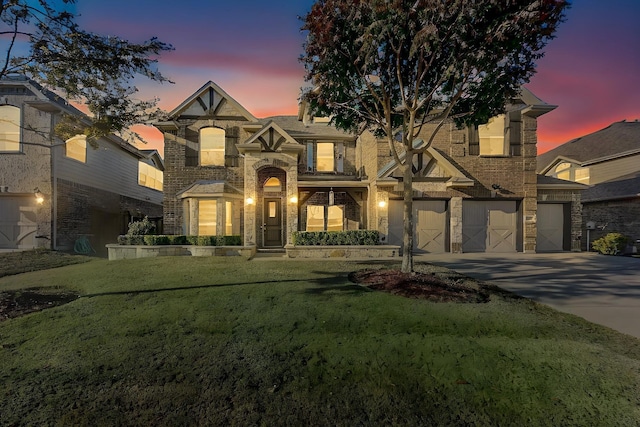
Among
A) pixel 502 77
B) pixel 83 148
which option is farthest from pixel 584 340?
pixel 83 148

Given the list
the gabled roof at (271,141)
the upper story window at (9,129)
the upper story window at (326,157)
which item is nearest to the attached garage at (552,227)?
the upper story window at (326,157)

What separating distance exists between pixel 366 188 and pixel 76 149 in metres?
15.6

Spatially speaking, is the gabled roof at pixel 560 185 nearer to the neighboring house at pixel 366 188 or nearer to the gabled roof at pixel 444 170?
the neighboring house at pixel 366 188

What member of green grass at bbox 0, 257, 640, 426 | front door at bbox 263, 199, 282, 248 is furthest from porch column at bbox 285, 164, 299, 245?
green grass at bbox 0, 257, 640, 426

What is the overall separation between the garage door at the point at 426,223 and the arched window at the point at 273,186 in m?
6.02

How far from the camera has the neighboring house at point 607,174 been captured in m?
16.8

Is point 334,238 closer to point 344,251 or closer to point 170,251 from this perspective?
point 344,251

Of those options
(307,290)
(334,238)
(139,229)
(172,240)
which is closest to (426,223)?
(334,238)

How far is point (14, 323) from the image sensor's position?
5.02 metres

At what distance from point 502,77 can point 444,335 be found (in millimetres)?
7336

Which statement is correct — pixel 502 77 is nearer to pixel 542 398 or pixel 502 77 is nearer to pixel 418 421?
pixel 542 398

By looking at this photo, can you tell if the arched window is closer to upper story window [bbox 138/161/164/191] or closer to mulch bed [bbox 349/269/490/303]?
mulch bed [bbox 349/269/490/303]

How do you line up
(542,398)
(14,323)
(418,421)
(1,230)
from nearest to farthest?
(418,421) → (542,398) → (14,323) → (1,230)

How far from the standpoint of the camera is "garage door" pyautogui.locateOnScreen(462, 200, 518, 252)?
16062 mm
